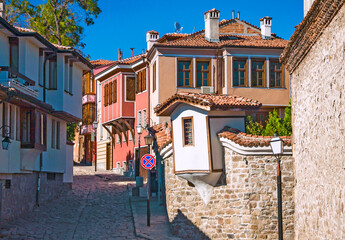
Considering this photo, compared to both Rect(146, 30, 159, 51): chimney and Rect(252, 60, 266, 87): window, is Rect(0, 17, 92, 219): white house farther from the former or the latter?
Rect(252, 60, 266, 87): window

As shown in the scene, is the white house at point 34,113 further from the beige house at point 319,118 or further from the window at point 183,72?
the beige house at point 319,118

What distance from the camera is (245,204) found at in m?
18.6

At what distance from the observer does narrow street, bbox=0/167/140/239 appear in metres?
20.4

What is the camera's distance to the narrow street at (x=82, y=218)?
20.4m

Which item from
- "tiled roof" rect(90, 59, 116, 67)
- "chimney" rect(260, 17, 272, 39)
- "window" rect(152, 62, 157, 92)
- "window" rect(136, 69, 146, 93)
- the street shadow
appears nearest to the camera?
the street shadow

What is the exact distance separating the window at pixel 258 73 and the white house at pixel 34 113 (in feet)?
29.0

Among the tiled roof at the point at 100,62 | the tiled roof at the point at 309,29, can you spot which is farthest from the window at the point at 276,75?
the tiled roof at the point at 100,62

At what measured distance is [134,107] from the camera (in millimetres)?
38875

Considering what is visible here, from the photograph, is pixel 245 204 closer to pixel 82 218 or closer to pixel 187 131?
pixel 187 131

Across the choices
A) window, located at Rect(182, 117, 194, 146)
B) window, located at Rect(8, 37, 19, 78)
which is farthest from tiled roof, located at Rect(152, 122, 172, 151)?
window, located at Rect(8, 37, 19, 78)

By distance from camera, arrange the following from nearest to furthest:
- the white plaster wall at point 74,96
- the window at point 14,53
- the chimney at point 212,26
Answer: the window at point 14,53 < the white plaster wall at point 74,96 < the chimney at point 212,26

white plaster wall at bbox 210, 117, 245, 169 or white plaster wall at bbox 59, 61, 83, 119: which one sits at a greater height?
white plaster wall at bbox 59, 61, 83, 119

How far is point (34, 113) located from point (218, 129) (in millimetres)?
7996

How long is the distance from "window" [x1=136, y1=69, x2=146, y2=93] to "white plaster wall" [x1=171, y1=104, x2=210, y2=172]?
53.3 ft
